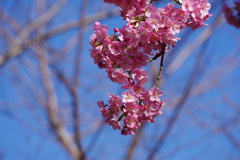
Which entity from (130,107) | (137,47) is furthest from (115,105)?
(137,47)

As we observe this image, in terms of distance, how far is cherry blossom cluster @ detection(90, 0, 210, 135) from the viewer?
98cm

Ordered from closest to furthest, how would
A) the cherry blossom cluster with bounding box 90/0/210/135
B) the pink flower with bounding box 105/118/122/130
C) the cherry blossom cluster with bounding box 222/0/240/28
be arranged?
the cherry blossom cluster with bounding box 90/0/210/135, the pink flower with bounding box 105/118/122/130, the cherry blossom cluster with bounding box 222/0/240/28

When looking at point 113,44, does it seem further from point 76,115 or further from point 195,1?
point 76,115

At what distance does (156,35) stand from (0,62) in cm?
390

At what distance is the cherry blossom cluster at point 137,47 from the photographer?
0.98m

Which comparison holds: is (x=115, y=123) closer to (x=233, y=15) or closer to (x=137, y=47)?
(x=137, y=47)

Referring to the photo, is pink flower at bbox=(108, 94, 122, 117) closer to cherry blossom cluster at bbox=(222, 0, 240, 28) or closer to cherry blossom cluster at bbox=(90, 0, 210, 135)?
cherry blossom cluster at bbox=(90, 0, 210, 135)

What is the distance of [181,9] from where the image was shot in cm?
102

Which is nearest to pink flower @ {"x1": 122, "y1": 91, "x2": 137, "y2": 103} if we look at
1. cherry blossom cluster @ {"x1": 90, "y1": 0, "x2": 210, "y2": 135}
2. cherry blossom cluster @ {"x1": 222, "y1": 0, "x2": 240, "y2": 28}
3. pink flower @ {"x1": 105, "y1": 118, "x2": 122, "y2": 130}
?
cherry blossom cluster @ {"x1": 90, "y1": 0, "x2": 210, "y2": 135}

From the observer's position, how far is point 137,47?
39.2 inches

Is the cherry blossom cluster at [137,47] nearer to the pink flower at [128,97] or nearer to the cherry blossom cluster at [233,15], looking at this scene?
the pink flower at [128,97]

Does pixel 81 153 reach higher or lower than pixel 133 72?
higher

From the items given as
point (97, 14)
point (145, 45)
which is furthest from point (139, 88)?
point (97, 14)

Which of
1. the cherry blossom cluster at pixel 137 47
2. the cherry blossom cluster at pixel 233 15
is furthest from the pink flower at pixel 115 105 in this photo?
the cherry blossom cluster at pixel 233 15
